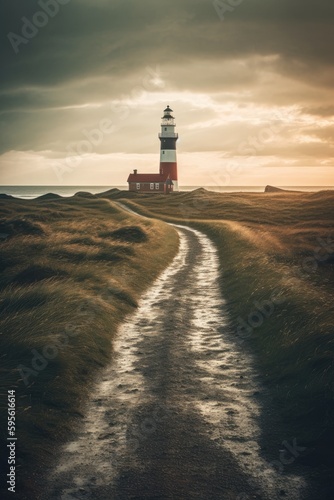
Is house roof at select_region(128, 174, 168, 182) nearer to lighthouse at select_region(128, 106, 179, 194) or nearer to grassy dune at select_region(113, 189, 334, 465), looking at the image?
lighthouse at select_region(128, 106, 179, 194)

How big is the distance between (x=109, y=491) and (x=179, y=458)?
4.84 ft

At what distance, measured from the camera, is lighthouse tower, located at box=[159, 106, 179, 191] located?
109 metres

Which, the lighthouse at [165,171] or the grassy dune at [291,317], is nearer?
the grassy dune at [291,317]

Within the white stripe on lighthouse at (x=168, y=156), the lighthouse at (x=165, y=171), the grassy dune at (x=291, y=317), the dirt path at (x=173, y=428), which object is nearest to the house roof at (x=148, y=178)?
the lighthouse at (x=165, y=171)

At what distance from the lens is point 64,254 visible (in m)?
26.0

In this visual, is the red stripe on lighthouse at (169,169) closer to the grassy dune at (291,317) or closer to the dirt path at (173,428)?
the grassy dune at (291,317)

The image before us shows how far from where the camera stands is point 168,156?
112m

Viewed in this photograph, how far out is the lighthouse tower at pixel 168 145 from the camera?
109125 millimetres

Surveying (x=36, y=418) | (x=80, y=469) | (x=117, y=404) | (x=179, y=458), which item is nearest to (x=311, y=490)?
(x=179, y=458)

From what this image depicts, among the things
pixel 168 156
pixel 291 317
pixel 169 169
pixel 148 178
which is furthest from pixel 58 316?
pixel 148 178

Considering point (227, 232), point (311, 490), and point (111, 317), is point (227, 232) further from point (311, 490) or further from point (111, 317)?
point (311, 490)

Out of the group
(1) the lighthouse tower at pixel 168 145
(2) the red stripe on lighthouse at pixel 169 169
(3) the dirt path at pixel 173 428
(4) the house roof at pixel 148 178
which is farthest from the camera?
(4) the house roof at pixel 148 178

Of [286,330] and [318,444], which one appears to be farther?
[286,330]

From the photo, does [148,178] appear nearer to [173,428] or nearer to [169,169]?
[169,169]
